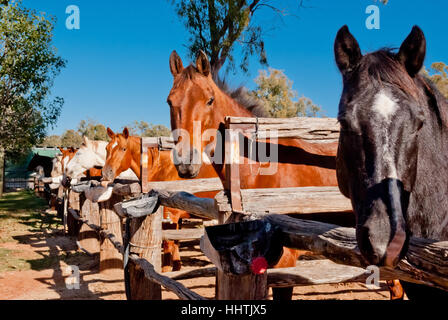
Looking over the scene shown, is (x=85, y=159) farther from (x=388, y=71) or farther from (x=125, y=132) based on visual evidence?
(x=388, y=71)

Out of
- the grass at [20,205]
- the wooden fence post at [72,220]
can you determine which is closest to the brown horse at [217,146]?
the wooden fence post at [72,220]

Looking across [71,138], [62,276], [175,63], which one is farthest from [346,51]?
[71,138]

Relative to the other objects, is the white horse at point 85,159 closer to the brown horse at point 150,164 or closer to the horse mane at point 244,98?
the brown horse at point 150,164

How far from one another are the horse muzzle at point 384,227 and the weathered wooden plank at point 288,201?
105 centimetres

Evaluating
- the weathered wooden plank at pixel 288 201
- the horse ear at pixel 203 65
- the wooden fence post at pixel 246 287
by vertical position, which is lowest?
the wooden fence post at pixel 246 287

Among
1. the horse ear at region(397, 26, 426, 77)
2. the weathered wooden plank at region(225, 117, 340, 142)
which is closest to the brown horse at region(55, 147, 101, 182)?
the weathered wooden plank at region(225, 117, 340, 142)

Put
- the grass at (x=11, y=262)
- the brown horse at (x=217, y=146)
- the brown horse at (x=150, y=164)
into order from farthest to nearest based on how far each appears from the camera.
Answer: the grass at (x=11, y=262) < the brown horse at (x=150, y=164) < the brown horse at (x=217, y=146)

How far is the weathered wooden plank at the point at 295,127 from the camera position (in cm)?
329

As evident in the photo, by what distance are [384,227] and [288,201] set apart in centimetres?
145

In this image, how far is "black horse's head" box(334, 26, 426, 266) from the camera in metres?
1.39

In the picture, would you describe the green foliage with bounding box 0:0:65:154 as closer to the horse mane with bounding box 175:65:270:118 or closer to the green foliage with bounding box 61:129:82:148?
the horse mane with bounding box 175:65:270:118

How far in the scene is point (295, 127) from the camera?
339 centimetres
